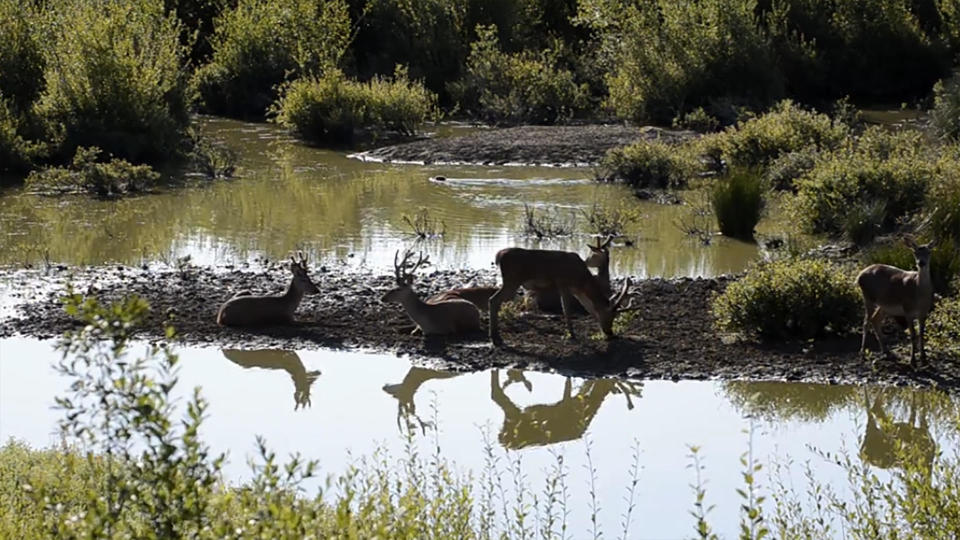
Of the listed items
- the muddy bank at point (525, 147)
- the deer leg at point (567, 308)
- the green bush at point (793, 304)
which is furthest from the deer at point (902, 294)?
the muddy bank at point (525, 147)

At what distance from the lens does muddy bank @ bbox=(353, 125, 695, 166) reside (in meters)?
30.1

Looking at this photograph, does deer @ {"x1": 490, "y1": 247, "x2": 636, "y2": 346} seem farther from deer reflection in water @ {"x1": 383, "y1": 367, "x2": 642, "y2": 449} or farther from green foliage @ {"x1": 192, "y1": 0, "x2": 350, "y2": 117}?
green foliage @ {"x1": 192, "y1": 0, "x2": 350, "y2": 117}

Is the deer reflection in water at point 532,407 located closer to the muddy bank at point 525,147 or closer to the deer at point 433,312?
the deer at point 433,312

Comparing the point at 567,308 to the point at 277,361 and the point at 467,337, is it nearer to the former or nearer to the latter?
the point at 467,337

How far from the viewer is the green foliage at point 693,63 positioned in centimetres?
3478

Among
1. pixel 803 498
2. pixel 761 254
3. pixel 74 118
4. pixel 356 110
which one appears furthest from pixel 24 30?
pixel 803 498

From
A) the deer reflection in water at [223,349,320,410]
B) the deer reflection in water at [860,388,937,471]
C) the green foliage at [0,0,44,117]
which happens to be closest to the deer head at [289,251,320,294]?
the deer reflection in water at [223,349,320,410]

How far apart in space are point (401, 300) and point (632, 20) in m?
23.6

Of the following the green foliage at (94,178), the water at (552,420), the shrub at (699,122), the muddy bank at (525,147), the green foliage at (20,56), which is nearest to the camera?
the water at (552,420)

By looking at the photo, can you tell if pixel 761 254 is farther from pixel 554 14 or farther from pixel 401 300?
pixel 554 14

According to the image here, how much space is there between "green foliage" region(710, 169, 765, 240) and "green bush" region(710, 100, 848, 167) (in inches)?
177

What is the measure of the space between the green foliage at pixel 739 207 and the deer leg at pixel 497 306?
7.13 metres

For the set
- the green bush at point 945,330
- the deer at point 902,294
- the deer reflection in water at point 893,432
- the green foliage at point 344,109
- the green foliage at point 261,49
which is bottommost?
the deer reflection in water at point 893,432

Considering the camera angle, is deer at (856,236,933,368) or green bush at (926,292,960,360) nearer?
deer at (856,236,933,368)
